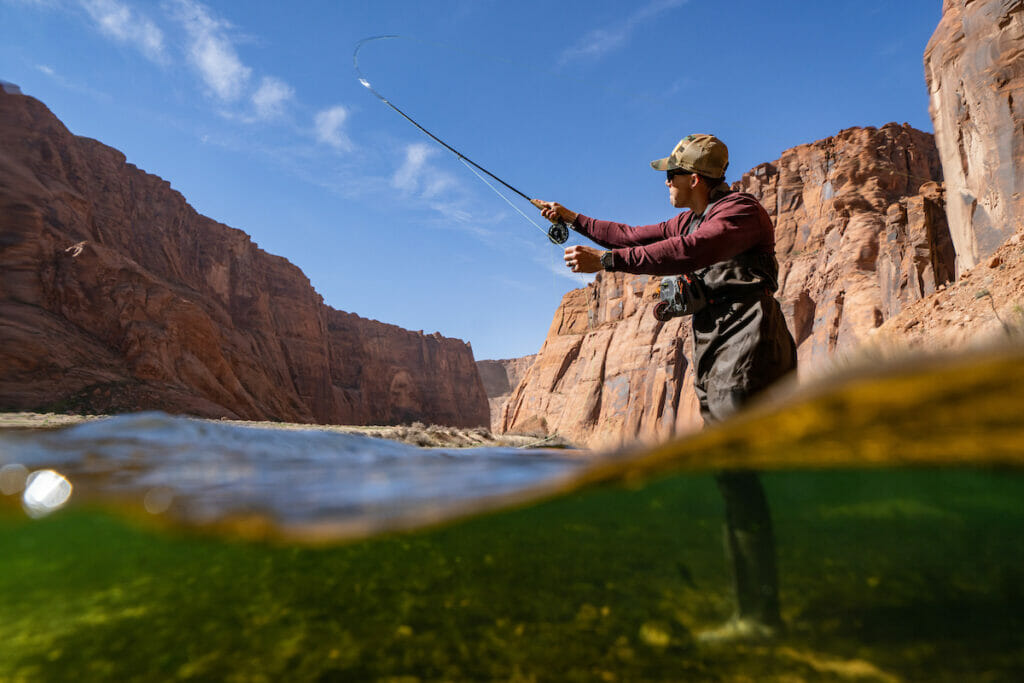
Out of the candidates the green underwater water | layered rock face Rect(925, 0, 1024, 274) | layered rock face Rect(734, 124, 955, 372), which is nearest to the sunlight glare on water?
the green underwater water

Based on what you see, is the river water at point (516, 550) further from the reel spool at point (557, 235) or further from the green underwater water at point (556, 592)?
the reel spool at point (557, 235)

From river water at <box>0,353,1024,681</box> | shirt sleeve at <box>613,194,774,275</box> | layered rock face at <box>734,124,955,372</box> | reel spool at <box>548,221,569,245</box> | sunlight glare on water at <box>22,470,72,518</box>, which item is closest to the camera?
river water at <box>0,353,1024,681</box>

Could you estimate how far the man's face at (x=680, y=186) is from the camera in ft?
8.61

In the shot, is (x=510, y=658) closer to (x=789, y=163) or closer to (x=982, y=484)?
(x=982, y=484)

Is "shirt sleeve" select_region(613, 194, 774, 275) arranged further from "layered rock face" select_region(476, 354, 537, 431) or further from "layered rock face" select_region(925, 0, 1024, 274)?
"layered rock face" select_region(476, 354, 537, 431)

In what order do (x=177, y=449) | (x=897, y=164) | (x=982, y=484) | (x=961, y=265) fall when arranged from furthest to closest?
(x=897, y=164)
(x=961, y=265)
(x=177, y=449)
(x=982, y=484)

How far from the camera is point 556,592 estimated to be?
98.5 inches

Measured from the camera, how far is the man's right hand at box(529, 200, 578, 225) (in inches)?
129

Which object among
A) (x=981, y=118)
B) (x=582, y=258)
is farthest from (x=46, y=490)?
(x=981, y=118)

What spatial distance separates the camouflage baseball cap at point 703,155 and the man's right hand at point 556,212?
0.82 meters

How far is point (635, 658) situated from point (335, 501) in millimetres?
Result: 1317

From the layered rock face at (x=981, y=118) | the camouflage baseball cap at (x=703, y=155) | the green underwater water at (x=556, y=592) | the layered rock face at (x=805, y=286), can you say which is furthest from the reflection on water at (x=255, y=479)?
the layered rock face at (x=981, y=118)

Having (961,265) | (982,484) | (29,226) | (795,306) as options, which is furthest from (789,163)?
(29,226)

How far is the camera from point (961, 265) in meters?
19.5
